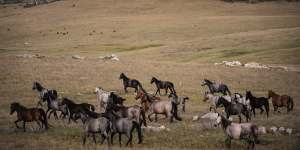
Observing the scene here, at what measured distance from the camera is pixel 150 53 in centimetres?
5869

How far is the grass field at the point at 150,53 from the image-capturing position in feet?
62.8

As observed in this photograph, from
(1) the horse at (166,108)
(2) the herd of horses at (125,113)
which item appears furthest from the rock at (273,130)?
(1) the horse at (166,108)

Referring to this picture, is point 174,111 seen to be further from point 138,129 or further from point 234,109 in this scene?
point 138,129

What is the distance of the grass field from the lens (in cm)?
1914

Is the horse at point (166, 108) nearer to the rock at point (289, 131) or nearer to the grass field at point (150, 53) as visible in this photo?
the grass field at point (150, 53)

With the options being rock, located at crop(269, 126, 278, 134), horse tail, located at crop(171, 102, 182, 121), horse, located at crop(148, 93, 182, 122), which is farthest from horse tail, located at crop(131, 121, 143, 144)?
rock, located at crop(269, 126, 278, 134)

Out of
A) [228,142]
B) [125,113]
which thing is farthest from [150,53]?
[228,142]

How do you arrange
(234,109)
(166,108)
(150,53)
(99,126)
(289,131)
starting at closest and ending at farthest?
(99,126)
(289,131)
(166,108)
(234,109)
(150,53)

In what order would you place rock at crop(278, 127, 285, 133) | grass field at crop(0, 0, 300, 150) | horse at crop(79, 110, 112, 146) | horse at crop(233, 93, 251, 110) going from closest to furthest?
horse at crop(79, 110, 112, 146), grass field at crop(0, 0, 300, 150), rock at crop(278, 127, 285, 133), horse at crop(233, 93, 251, 110)

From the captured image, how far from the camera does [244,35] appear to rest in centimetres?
6800

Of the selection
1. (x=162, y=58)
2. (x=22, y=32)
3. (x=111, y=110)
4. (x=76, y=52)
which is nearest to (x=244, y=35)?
(x=162, y=58)

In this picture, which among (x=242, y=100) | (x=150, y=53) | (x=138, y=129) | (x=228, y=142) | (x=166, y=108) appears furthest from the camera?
(x=150, y=53)

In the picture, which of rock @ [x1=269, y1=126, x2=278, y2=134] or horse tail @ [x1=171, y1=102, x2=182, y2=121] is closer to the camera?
rock @ [x1=269, y1=126, x2=278, y2=134]

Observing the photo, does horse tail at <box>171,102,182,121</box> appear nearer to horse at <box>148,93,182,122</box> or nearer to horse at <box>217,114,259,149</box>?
horse at <box>148,93,182,122</box>
